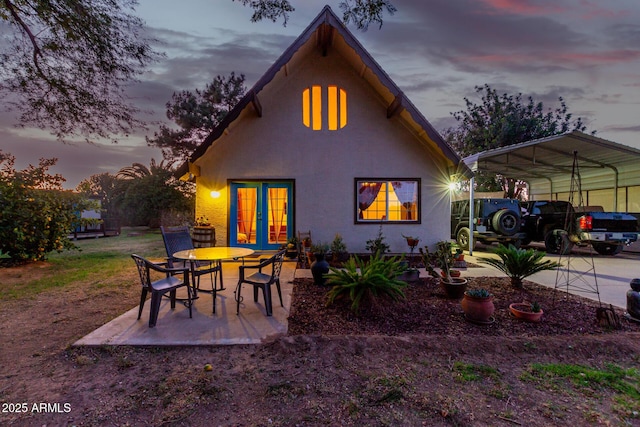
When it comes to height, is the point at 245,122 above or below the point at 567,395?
above

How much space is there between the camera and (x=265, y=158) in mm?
8344

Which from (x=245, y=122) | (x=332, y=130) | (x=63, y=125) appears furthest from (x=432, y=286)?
(x=63, y=125)

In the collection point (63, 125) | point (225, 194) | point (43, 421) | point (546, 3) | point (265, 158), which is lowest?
point (43, 421)

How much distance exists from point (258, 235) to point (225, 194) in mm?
1481

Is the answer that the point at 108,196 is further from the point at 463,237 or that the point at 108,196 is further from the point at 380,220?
the point at 463,237

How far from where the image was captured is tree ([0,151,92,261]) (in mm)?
7305

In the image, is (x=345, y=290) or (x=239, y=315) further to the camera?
(x=345, y=290)

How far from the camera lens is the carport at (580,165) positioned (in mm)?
9500

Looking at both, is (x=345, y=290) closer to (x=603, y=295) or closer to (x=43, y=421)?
(x=43, y=421)

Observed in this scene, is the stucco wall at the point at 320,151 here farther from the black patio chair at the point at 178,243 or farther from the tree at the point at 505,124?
the tree at the point at 505,124

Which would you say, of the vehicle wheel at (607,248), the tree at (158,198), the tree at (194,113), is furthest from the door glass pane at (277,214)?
the tree at (194,113)

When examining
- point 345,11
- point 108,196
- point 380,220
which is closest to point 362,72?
point 345,11

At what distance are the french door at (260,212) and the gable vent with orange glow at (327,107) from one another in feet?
6.28

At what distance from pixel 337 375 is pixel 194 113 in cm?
2198
